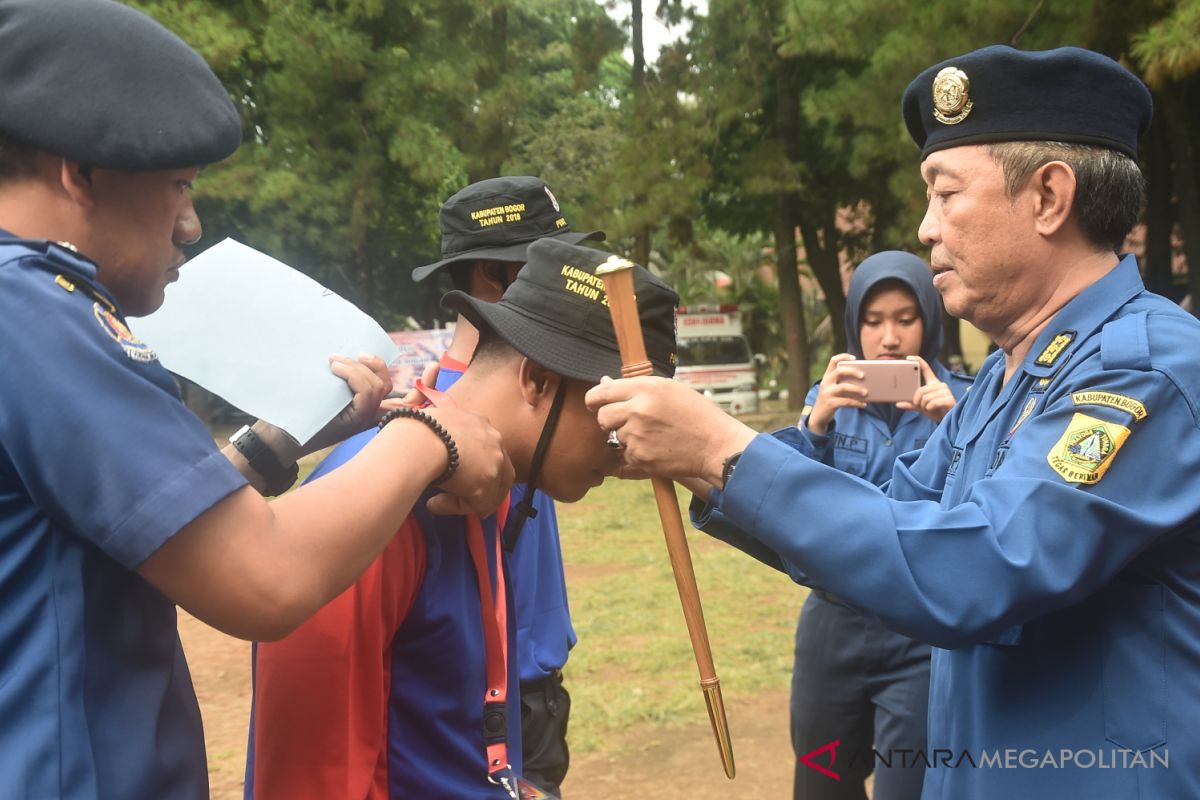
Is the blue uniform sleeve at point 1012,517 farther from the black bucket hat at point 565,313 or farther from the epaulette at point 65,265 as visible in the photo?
the epaulette at point 65,265

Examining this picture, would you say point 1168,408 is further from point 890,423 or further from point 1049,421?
point 890,423

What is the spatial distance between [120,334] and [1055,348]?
162 centimetres

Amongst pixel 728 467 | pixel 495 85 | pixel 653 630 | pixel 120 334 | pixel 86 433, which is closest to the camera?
pixel 86 433

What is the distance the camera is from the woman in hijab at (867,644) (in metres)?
3.87

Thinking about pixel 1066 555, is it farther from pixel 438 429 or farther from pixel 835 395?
pixel 835 395

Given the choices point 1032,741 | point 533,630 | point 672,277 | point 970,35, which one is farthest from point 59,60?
point 672,277

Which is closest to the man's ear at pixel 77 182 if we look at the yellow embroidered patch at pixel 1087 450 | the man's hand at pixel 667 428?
the man's hand at pixel 667 428

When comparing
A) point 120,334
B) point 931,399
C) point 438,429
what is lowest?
point 931,399

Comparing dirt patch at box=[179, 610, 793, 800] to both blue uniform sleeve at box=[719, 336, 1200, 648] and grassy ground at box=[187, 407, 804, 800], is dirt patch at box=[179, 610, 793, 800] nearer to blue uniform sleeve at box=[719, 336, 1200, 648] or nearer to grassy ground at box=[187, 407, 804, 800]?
grassy ground at box=[187, 407, 804, 800]

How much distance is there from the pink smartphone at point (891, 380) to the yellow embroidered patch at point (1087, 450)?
2.12 metres

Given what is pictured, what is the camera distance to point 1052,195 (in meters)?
2.19

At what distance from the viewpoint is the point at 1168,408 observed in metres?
1.93

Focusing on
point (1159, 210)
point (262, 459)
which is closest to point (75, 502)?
point (262, 459)

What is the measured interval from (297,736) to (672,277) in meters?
39.5
